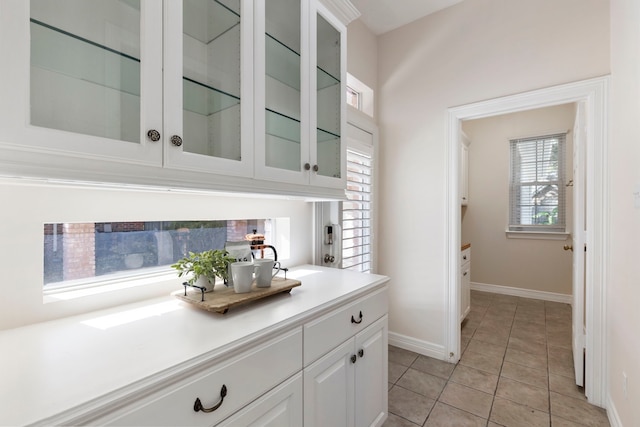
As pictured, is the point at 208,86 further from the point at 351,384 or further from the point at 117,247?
the point at 351,384

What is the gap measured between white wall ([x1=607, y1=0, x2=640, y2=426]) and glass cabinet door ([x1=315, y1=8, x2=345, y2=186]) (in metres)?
1.45

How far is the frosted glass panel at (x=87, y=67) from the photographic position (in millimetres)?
720

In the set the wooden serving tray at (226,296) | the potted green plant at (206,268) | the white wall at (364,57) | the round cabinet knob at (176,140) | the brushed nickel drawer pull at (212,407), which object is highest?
the white wall at (364,57)

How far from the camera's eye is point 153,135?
872 mm

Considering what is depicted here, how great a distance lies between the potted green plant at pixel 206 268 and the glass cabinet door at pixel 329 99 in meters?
0.68

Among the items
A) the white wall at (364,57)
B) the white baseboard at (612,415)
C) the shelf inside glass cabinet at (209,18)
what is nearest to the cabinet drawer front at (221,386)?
the shelf inside glass cabinet at (209,18)

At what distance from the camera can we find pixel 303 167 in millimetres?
1423

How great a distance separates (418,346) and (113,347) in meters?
2.48

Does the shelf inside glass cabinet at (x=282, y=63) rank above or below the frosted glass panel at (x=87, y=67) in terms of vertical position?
above

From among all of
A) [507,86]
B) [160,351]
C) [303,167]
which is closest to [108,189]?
[160,351]

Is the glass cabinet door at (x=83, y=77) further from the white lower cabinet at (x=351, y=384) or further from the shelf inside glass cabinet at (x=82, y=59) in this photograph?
the white lower cabinet at (x=351, y=384)

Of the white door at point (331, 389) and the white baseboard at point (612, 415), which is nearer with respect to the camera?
the white door at point (331, 389)

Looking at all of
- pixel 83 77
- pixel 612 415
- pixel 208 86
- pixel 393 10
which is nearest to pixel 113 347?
pixel 83 77

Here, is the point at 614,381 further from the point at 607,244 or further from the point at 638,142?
the point at 638,142
